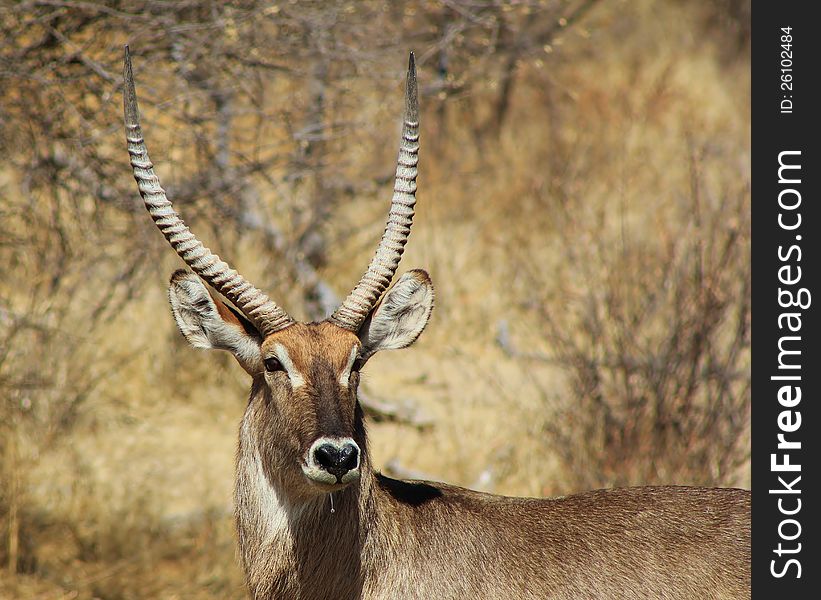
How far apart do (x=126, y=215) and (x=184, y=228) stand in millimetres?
3489

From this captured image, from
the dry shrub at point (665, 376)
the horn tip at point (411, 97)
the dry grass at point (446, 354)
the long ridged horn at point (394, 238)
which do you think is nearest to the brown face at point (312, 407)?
the long ridged horn at point (394, 238)

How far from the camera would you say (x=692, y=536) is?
471 cm

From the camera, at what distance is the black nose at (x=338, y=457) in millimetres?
4047

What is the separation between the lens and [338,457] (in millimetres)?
4043

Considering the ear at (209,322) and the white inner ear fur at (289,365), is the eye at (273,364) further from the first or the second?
the ear at (209,322)

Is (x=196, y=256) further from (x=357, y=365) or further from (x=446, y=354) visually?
(x=446, y=354)

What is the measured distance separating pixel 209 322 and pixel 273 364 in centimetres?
36

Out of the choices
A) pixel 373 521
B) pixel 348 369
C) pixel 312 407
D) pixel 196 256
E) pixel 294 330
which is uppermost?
pixel 196 256

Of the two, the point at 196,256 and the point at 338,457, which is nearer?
the point at 338,457

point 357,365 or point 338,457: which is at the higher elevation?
point 357,365

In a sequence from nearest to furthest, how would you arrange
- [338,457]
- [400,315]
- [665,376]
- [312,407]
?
[338,457]
[312,407]
[400,315]
[665,376]

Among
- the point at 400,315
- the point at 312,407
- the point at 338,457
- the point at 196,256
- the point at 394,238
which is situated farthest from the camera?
the point at 400,315

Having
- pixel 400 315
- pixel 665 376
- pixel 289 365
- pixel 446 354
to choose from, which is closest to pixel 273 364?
pixel 289 365

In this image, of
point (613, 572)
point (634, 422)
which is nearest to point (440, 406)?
point (634, 422)
